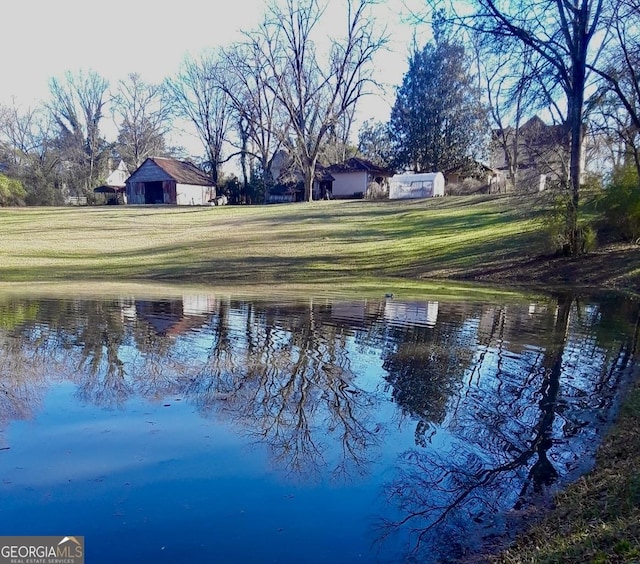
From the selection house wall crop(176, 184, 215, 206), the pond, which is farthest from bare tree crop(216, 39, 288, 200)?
the pond

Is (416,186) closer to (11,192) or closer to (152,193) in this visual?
(152,193)

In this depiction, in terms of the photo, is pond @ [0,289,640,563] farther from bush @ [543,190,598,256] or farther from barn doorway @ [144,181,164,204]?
barn doorway @ [144,181,164,204]

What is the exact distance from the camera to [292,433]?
6.12 m

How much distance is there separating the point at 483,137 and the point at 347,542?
50.6 meters

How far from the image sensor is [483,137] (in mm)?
49844

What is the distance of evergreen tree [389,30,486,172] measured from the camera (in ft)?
161

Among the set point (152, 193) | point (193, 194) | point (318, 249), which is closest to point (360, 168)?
point (193, 194)

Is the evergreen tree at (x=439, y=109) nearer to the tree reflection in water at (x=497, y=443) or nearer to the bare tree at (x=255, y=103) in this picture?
the bare tree at (x=255, y=103)

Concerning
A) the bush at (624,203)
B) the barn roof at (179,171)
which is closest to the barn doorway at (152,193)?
the barn roof at (179,171)

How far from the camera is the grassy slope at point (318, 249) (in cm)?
2184

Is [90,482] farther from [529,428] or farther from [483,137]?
[483,137]

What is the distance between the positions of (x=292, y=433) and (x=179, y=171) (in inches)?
2247

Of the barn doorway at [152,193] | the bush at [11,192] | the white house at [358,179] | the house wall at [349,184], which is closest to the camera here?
the bush at [11,192]

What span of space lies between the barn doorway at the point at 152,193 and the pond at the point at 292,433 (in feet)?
162
